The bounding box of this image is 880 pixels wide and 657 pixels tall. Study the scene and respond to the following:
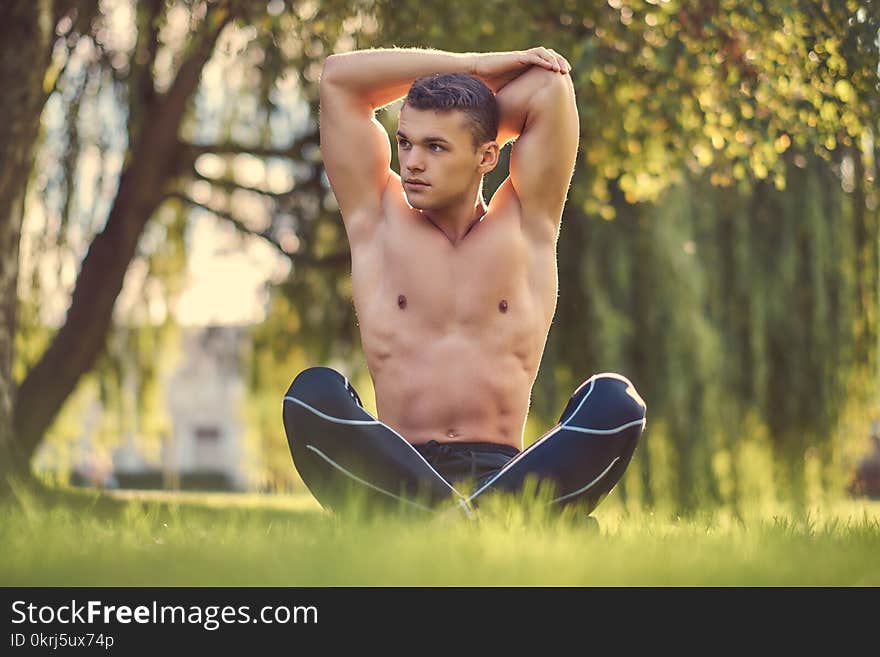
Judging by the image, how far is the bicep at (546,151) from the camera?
3145mm

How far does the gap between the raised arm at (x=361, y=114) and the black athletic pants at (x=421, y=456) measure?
66 centimetres

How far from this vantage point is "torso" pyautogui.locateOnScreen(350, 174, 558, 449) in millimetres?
3078

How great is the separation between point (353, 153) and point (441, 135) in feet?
1.10

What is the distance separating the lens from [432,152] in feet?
9.99

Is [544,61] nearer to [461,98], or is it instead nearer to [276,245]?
[461,98]

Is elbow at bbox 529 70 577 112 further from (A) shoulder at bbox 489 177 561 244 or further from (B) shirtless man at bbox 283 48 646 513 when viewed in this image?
(A) shoulder at bbox 489 177 561 244

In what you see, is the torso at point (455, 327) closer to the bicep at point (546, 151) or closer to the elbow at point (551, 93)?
the bicep at point (546, 151)

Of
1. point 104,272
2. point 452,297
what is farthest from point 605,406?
point 104,272

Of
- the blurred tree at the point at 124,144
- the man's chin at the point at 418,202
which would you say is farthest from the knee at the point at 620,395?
the blurred tree at the point at 124,144

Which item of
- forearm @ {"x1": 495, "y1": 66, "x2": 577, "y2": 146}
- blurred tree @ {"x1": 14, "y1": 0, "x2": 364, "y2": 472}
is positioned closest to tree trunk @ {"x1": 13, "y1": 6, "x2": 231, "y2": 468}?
blurred tree @ {"x1": 14, "y1": 0, "x2": 364, "y2": 472}
